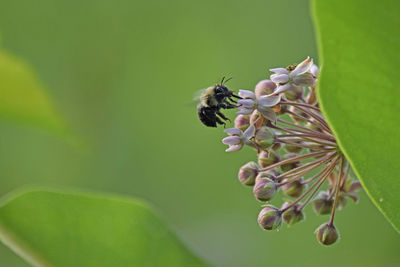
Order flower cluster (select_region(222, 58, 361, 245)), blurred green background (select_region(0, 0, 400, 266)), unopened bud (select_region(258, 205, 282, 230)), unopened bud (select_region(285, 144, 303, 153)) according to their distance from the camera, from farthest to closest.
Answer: blurred green background (select_region(0, 0, 400, 266)), unopened bud (select_region(285, 144, 303, 153)), unopened bud (select_region(258, 205, 282, 230)), flower cluster (select_region(222, 58, 361, 245))

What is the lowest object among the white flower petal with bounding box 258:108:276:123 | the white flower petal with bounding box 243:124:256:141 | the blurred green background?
the white flower petal with bounding box 243:124:256:141

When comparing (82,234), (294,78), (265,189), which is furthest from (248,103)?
(82,234)

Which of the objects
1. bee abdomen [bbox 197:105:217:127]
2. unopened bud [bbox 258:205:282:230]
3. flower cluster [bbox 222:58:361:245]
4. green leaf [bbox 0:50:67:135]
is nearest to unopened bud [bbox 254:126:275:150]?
flower cluster [bbox 222:58:361:245]

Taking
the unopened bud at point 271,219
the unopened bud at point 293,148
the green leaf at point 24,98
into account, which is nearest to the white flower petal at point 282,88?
the unopened bud at point 293,148

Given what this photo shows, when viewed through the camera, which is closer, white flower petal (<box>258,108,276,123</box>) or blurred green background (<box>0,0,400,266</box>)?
white flower petal (<box>258,108,276,123</box>)

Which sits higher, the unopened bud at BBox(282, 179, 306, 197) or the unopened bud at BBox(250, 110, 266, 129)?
the unopened bud at BBox(250, 110, 266, 129)

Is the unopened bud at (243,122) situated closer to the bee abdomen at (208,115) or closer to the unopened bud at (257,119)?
the unopened bud at (257,119)

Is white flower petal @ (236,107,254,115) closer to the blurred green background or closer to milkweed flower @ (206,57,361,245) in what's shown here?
milkweed flower @ (206,57,361,245)

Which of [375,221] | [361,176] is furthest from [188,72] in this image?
[361,176]
